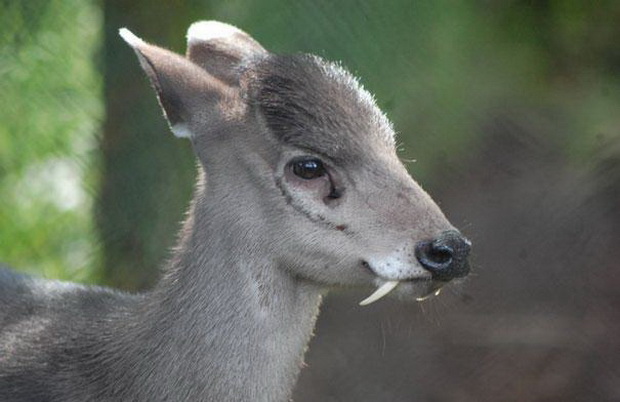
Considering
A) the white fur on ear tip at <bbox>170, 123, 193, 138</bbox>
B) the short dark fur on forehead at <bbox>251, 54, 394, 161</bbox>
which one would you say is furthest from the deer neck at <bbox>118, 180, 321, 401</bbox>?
the short dark fur on forehead at <bbox>251, 54, 394, 161</bbox>

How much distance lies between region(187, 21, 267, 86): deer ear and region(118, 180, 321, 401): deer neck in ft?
1.82

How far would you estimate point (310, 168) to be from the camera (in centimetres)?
409

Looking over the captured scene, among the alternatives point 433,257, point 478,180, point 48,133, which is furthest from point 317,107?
point 48,133

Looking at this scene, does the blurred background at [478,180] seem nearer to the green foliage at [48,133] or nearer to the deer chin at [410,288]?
the green foliage at [48,133]

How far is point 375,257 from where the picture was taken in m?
3.96

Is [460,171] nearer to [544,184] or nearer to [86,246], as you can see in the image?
[544,184]

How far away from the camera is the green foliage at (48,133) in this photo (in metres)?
6.50

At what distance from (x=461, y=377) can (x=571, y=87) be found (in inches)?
53.7

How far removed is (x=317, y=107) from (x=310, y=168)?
0.20m

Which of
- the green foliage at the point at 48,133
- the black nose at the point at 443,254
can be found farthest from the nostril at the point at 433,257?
the green foliage at the point at 48,133

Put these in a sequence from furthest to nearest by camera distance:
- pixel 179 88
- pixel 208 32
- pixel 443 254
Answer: pixel 208 32, pixel 179 88, pixel 443 254

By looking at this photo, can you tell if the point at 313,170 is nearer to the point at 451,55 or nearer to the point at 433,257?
the point at 433,257

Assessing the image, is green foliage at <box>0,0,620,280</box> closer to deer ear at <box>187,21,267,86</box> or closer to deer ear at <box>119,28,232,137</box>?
deer ear at <box>187,21,267,86</box>

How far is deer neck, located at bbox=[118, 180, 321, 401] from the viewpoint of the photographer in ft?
13.6
